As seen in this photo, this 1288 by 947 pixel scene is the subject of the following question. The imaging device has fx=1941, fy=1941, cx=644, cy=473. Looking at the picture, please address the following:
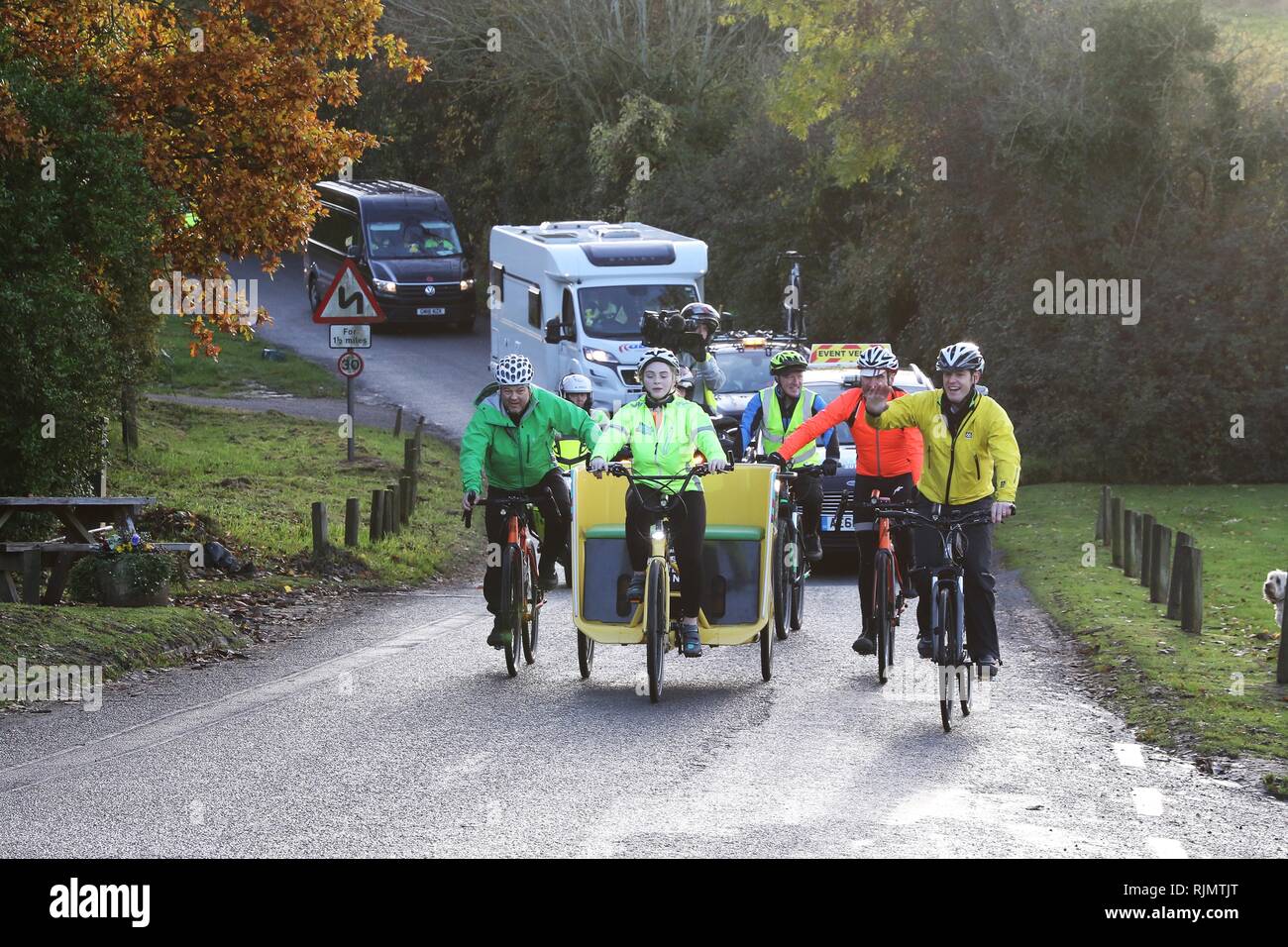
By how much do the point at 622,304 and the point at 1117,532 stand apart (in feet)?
32.1

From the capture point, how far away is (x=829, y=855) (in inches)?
299

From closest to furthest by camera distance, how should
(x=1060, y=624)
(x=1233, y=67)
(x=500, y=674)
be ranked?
(x=500, y=674), (x=1060, y=624), (x=1233, y=67)

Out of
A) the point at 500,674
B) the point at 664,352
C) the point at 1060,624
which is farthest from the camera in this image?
the point at 1060,624

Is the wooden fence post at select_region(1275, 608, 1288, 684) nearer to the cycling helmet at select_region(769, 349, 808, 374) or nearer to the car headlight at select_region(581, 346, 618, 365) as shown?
the cycling helmet at select_region(769, 349, 808, 374)

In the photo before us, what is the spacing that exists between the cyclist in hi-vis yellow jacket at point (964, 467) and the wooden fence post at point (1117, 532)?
8825 millimetres

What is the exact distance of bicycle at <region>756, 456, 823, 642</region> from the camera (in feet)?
44.8

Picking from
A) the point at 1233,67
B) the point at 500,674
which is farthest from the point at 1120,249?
the point at 500,674

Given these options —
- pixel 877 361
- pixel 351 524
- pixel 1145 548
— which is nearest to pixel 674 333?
pixel 351 524

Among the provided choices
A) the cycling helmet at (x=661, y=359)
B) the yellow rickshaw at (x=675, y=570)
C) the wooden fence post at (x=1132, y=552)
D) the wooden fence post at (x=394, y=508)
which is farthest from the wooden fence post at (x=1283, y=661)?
the wooden fence post at (x=394, y=508)

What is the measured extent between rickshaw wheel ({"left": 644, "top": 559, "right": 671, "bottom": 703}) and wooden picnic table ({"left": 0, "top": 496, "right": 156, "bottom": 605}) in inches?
208

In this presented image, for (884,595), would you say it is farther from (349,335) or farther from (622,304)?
(622,304)

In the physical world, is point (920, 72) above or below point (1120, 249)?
above

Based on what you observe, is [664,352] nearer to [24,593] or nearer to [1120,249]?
[24,593]

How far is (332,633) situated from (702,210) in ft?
79.7
